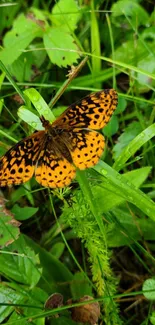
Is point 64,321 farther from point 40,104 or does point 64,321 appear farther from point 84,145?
point 40,104

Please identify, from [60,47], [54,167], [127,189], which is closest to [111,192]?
[127,189]

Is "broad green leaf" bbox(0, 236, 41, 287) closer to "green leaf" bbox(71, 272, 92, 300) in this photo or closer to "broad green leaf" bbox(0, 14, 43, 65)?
"green leaf" bbox(71, 272, 92, 300)

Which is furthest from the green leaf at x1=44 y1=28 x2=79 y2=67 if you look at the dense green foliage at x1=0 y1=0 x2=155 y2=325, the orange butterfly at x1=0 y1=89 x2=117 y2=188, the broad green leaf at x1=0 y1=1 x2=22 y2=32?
the orange butterfly at x1=0 y1=89 x2=117 y2=188

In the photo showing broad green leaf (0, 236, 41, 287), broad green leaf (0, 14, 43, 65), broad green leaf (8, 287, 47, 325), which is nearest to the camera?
broad green leaf (8, 287, 47, 325)

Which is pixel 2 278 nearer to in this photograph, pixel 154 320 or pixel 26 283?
pixel 26 283

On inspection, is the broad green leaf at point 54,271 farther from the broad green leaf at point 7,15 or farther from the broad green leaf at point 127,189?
the broad green leaf at point 7,15
